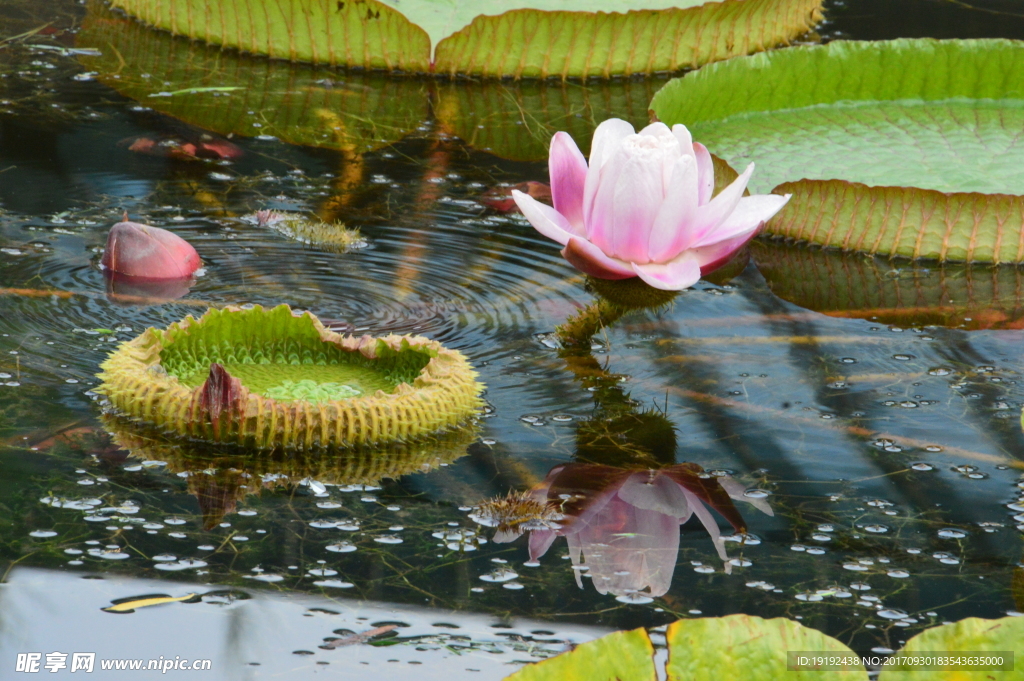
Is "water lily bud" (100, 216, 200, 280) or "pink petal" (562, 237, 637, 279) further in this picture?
"water lily bud" (100, 216, 200, 280)

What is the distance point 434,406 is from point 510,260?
931 mm

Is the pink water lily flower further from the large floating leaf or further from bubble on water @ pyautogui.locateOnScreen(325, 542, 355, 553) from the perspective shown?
the large floating leaf

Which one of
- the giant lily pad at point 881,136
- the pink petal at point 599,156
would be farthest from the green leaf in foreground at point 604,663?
the giant lily pad at point 881,136

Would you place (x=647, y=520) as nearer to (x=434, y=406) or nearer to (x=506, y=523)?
(x=506, y=523)

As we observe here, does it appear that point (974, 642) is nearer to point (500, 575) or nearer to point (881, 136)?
point (500, 575)

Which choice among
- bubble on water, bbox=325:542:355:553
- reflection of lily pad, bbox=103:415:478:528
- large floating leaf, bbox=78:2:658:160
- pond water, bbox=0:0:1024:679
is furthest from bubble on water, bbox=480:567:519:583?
large floating leaf, bbox=78:2:658:160

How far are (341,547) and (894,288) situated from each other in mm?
1777

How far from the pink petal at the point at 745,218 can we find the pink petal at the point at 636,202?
0.15 meters

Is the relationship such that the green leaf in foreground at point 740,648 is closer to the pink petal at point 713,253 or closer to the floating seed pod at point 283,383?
the floating seed pod at point 283,383

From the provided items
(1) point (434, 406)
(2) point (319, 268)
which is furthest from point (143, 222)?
(1) point (434, 406)

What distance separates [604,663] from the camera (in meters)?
1.18

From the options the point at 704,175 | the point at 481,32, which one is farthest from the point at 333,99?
the point at 704,175

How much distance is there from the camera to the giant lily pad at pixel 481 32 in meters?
4.15

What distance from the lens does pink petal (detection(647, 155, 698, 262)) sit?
1966mm
